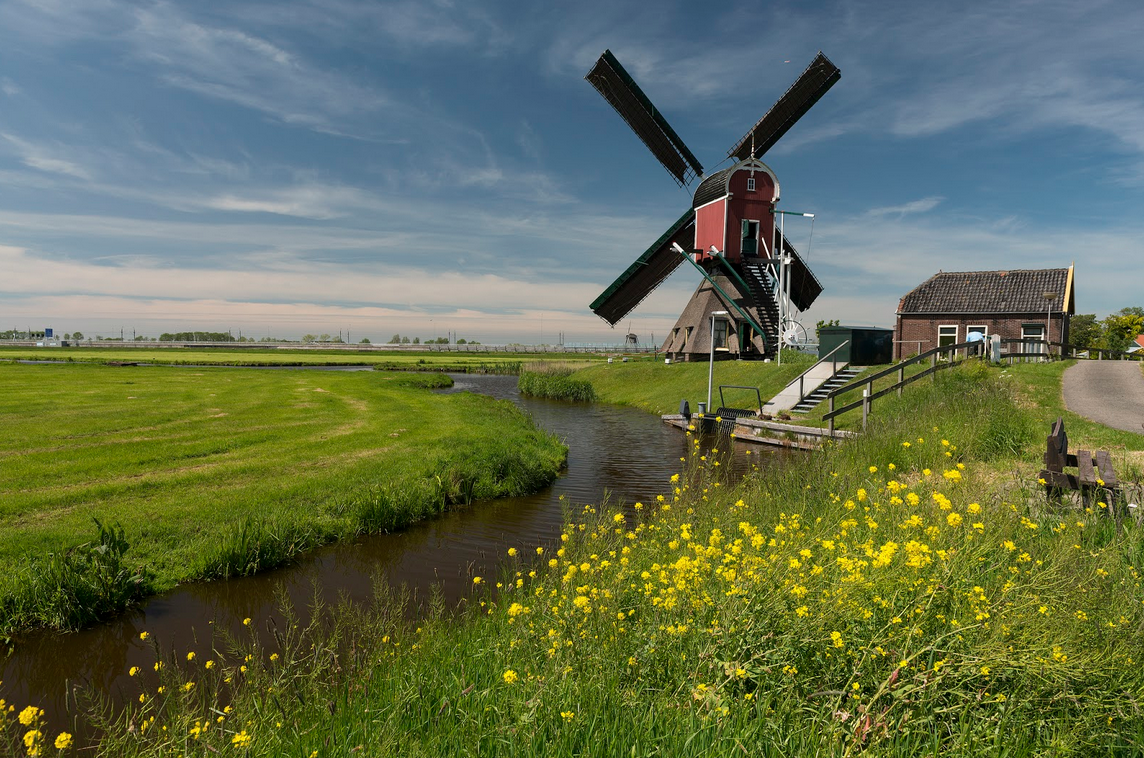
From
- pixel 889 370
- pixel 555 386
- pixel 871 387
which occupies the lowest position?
pixel 555 386

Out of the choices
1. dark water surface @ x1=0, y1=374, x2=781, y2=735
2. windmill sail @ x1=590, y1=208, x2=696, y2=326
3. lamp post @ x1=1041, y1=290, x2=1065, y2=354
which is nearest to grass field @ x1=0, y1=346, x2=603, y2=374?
windmill sail @ x1=590, y1=208, x2=696, y2=326

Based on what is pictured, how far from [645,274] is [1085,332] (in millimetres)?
58446

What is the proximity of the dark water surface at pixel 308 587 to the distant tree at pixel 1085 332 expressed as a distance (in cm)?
6770

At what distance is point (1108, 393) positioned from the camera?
640 inches

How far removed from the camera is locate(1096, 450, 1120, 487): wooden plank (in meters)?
6.96

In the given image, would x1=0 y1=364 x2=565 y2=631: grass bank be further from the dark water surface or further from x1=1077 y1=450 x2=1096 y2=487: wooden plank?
x1=1077 y1=450 x2=1096 y2=487: wooden plank

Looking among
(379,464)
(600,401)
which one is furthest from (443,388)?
(379,464)

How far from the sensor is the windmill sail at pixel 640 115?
35375 millimetres

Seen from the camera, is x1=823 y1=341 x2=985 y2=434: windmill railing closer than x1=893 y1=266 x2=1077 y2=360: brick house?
Yes

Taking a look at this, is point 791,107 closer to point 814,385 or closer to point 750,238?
point 750,238

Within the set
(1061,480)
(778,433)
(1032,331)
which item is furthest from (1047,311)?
(1061,480)

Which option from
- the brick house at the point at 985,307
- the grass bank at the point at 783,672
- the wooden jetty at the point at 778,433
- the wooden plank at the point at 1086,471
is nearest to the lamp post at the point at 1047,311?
the brick house at the point at 985,307

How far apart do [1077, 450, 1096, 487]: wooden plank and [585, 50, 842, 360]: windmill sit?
23775 mm

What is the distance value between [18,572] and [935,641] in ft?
29.7
